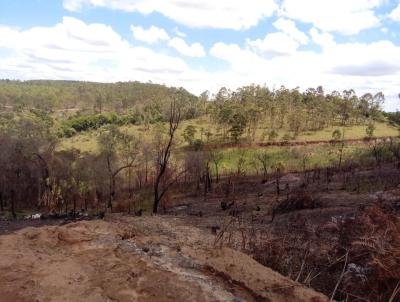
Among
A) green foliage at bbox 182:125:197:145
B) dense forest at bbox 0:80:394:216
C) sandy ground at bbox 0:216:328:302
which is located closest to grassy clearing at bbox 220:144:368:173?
dense forest at bbox 0:80:394:216

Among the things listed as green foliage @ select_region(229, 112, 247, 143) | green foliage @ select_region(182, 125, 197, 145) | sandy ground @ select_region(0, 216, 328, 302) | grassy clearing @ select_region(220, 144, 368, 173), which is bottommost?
grassy clearing @ select_region(220, 144, 368, 173)

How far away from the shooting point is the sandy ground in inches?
281

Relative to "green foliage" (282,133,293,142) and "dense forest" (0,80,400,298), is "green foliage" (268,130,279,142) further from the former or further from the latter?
"green foliage" (282,133,293,142)

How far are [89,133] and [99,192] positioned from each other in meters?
47.4

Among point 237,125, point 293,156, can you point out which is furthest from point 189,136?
point 293,156

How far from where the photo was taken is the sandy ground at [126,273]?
7137mm

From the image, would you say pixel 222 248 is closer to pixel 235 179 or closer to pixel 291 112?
pixel 235 179

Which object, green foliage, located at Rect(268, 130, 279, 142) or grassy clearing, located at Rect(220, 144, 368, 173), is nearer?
grassy clearing, located at Rect(220, 144, 368, 173)

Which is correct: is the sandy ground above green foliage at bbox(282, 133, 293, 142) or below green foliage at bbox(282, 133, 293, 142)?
above

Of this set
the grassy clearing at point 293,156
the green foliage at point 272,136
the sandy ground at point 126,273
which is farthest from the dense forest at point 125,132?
the sandy ground at point 126,273

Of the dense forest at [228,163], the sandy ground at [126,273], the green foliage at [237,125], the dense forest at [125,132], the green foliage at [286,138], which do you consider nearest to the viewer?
the sandy ground at [126,273]

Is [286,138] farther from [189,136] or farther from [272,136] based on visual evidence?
[189,136]

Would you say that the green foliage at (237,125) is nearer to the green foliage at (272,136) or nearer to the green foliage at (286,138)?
the green foliage at (272,136)

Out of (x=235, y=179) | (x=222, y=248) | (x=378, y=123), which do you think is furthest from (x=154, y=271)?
(x=378, y=123)
